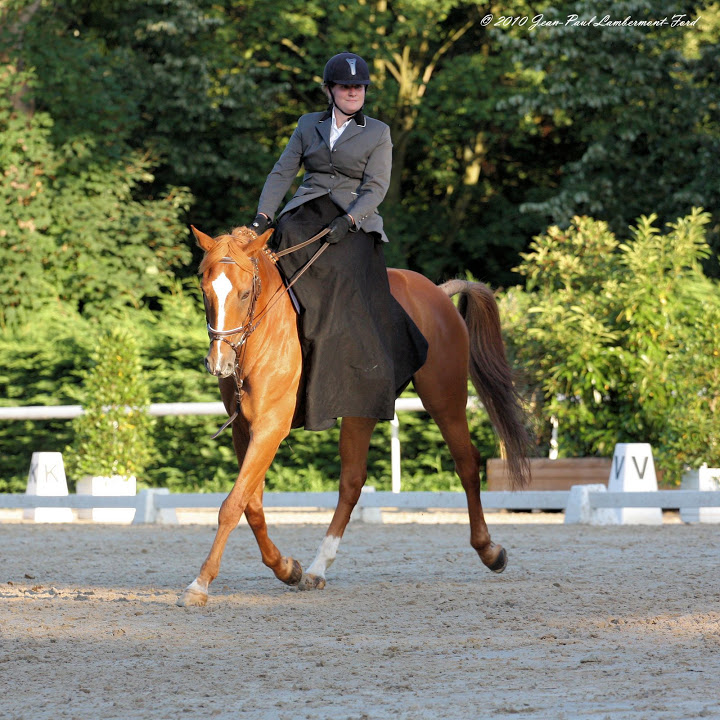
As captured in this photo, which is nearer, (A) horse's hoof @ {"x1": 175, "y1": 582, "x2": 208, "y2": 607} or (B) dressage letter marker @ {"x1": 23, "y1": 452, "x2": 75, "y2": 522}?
(A) horse's hoof @ {"x1": 175, "y1": 582, "x2": 208, "y2": 607}

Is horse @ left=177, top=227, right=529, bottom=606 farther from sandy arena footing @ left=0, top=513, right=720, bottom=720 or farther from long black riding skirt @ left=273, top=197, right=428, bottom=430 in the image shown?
sandy arena footing @ left=0, top=513, right=720, bottom=720

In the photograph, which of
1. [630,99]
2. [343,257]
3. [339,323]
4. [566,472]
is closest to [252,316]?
[339,323]

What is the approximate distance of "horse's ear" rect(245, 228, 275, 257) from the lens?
638 centimetres

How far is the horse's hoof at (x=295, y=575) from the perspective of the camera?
684cm

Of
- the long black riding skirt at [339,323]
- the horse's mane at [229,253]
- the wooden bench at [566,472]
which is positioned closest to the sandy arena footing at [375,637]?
the long black riding skirt at [339,323]

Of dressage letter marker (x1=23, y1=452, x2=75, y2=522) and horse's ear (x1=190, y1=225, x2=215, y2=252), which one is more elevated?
horse's ear (x1=190, y1=225, x2=215, y2=252)

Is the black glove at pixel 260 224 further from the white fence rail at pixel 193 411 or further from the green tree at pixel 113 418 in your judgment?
the green tree at pixel 113 418

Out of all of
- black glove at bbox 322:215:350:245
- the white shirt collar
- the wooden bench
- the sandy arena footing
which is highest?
the white shirt collar

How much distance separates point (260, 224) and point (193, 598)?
2006 mm

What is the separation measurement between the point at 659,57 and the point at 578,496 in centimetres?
1262

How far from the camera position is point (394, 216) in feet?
85.9

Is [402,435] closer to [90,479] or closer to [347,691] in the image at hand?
[90,479]

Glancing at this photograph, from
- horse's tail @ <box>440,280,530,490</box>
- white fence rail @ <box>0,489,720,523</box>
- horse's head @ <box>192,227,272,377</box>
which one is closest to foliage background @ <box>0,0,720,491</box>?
white fence rail @ <box>0,489,720,523</box>

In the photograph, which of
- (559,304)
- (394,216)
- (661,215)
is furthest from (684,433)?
(394,216)
